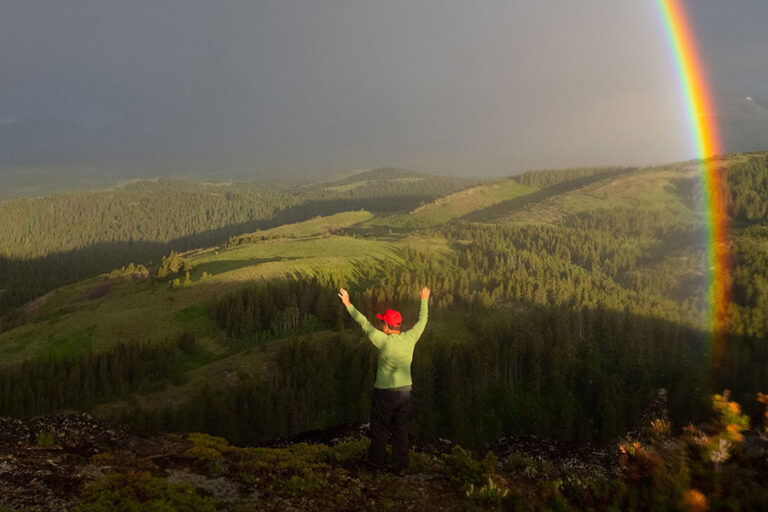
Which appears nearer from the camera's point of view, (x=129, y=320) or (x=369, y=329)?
(x=369, y=329)

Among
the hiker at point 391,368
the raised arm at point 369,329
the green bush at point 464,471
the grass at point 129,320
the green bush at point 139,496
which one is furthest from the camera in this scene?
the grass at point 129,320

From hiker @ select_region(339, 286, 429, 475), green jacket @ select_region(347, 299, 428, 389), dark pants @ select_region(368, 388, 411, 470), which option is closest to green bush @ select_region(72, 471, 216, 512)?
dark pants @ select_region(368, 388, 411, 470)

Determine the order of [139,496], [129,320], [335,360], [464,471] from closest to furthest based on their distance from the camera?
[139,496]
[464,471]
[335,360]
[129,320]

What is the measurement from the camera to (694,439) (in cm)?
1469

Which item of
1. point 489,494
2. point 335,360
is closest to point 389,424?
point 489,494

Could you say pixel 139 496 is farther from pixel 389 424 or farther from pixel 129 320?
pixel 129 320

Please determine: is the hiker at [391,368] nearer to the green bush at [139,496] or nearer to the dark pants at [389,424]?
the dark pants at [389,424]

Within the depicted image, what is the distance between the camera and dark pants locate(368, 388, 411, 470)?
15.7 m

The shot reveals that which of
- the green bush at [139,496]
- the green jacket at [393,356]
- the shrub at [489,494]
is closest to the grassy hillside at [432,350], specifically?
the green bush at [139,496]

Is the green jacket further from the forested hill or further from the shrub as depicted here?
the forested hill

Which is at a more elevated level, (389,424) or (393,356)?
(393,356)

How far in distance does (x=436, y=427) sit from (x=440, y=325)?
5130 centimetres

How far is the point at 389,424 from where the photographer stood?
16.1 metres

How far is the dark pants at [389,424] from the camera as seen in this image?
15711 millimetres
